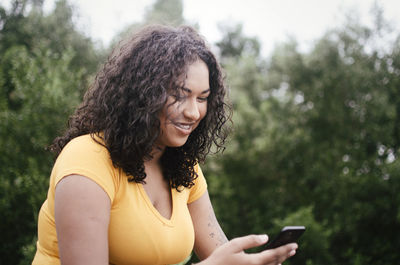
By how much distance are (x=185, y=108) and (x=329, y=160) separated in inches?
247

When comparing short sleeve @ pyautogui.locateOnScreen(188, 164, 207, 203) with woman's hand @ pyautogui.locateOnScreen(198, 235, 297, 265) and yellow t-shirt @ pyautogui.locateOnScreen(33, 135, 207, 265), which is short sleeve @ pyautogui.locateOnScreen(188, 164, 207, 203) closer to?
yellow t-shirt @ pyautogui.locateOnScreen(33, 135, 207, 265)

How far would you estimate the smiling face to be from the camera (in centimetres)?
166

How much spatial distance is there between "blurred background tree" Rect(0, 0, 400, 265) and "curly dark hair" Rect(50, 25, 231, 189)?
2872mm

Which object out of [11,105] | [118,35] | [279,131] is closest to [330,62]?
[279,131]

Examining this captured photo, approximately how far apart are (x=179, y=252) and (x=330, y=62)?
912cm

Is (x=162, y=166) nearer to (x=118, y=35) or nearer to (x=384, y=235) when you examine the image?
(x=384, y=235)

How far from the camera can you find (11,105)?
5953 mm

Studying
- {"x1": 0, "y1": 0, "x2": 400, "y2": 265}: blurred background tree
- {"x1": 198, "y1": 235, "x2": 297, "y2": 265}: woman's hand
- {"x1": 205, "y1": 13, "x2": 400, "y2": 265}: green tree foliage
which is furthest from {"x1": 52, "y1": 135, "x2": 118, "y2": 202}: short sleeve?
{"x1": 205, "y1": 13, "x2": 400, "y2": 265}: green tree foliage

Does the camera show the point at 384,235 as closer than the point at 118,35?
Yes

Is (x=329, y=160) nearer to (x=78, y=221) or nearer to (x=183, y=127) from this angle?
(x=183, y=127)

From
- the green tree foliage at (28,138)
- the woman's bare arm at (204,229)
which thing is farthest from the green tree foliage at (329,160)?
the woman's bare arm at (204,229)

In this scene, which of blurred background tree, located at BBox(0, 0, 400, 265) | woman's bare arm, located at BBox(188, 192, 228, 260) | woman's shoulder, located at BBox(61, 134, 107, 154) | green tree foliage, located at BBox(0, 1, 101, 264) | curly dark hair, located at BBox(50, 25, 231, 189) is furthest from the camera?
blurred background tree, located at BBox(0, 0, 400, 265)

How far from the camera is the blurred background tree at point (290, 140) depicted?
15.9 feet

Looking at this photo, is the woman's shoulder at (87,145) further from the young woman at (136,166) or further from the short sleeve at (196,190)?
the short sleeve at (196,190)
